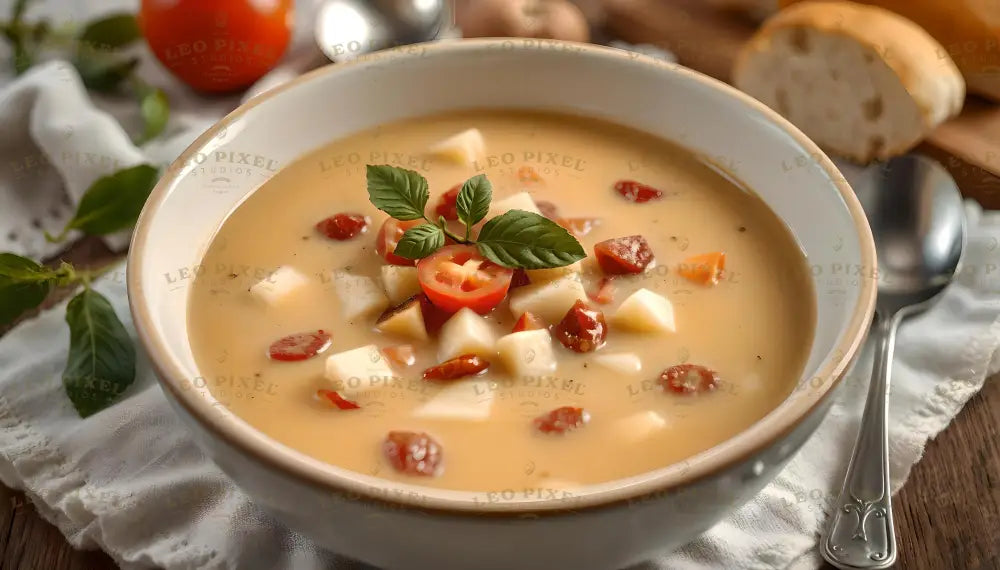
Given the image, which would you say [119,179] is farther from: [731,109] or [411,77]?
[731,109]

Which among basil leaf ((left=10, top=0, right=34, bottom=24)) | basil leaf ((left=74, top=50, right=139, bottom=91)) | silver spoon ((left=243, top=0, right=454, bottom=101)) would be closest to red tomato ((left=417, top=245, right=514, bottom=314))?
silver spoon ((left=243, top=0, right=454, bottom=101))

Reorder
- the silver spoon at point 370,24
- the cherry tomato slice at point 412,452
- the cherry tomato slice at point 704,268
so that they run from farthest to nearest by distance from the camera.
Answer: the silver spoon at point 370,24 < the cherry tomato slice at point 704,268 < the cherry tomato slice at point 412,452

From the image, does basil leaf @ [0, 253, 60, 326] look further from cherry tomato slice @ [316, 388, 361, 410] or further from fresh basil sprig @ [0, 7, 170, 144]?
→ fresh basil sprig @ [0, 7, 170, 144]

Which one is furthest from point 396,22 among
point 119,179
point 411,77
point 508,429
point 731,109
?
point 508,429

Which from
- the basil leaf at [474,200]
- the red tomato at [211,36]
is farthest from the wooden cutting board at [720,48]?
the basil leaf at [474,200]

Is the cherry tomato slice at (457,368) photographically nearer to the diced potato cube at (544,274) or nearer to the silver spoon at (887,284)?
the diced potato cube at (544,274)

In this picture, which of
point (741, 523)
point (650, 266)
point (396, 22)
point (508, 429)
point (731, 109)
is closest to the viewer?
point (508, 429)

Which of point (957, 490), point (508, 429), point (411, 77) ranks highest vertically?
point (411, 77)
